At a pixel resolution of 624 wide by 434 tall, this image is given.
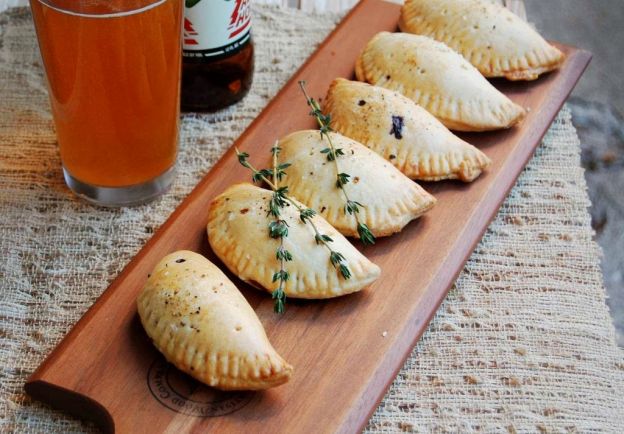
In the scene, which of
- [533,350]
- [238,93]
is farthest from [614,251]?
[238,93]

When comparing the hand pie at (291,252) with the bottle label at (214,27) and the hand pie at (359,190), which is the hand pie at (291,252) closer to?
the hand pie at (359,190)

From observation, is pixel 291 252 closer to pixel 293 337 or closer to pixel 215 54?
pixel 293 337

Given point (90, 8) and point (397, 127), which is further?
point (397, 127)

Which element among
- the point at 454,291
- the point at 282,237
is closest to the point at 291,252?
the point at 282,237

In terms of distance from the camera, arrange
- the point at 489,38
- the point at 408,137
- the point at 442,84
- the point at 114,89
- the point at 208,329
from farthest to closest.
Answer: the point at 489,38
the point at 442,84
the point at 408,137
the point at 114,89
the point at 208,329

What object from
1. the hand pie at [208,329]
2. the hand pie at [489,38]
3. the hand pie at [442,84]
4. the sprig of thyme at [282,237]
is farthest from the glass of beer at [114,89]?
the hand pie at [489,38]

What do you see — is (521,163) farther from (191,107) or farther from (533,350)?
(191,107)

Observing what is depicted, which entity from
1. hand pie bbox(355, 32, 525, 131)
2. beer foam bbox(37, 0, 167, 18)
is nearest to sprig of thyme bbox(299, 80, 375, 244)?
hand pie bbox(355, 32, 525, 131)
